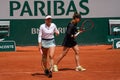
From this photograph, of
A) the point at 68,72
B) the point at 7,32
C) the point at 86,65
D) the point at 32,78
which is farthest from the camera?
the point at 7,32

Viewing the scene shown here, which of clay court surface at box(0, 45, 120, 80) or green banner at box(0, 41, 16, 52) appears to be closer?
clay court surface at box(0, 45, 120, 80)

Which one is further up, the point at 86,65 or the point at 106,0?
the point at 106,0

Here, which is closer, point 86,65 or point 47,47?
point 47,47

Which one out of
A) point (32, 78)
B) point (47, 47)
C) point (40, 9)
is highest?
point (40, 9)

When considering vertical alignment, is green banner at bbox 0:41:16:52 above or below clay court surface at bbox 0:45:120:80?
above

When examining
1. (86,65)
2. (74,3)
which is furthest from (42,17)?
(86,65)

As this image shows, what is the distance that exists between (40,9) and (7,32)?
2.35 meters

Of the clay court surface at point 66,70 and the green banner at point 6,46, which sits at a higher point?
the green banner at point 6,46

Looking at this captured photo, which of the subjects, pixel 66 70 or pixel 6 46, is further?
pixel 6 46

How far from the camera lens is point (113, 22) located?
24.1 m

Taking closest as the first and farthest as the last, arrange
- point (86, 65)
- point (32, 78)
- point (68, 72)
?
point (32, 78)
point (68, 72)
point (86, 65)

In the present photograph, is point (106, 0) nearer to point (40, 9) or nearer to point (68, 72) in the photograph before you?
point (40, 9)

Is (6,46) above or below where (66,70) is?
above

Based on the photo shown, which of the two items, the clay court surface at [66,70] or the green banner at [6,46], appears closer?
the clay court surface at [66,70]
